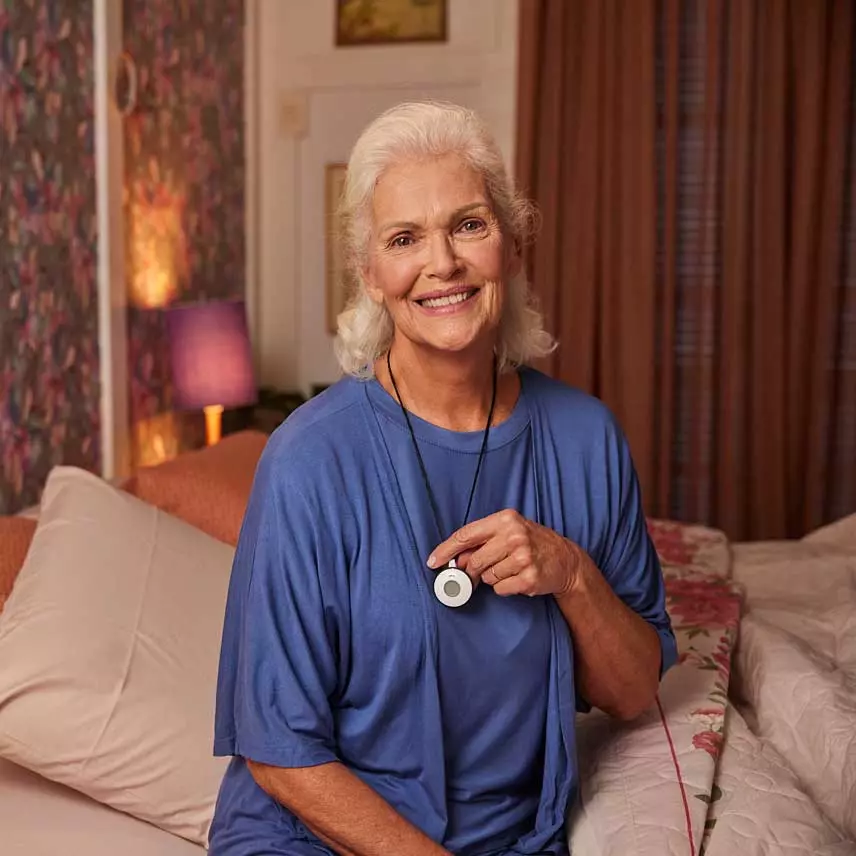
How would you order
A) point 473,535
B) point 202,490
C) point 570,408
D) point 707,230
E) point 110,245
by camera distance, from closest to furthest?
point 473,535, point 570,408, point 202,490, point 110,245, point 707,230

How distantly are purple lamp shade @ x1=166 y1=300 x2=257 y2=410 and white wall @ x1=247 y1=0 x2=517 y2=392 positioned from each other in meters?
0.91

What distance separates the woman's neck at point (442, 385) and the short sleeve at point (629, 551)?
0.53 ft

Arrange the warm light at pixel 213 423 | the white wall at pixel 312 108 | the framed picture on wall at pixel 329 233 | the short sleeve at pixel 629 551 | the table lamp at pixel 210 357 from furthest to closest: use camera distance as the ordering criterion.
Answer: the framed picture on wall at pixel 329 233 → the white wall at pixel 312 108 → the warm light at pixel 213 423 → the table lamp at pixel 210 357 → the short sleeve at pixel 629 551

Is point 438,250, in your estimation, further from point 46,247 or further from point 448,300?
point 46,247

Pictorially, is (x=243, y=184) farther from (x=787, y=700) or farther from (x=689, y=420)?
(x=787, y=700)

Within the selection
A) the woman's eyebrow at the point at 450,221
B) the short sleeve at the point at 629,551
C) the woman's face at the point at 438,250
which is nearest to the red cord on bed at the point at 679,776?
the short sleeve at the point at 629,551

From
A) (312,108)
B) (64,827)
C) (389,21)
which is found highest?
(389,21)

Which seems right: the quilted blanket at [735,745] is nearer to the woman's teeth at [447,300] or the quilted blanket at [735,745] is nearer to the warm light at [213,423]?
the woman's teeth at [447,300]

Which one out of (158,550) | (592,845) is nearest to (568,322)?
(158,550)

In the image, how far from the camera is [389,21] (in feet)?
13.6

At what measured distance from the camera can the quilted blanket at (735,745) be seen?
1.39 metres

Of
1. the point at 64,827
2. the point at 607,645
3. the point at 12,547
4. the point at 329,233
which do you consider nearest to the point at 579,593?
the point at 607,645

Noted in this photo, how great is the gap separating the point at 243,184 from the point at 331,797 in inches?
128

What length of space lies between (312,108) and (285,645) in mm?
3257
